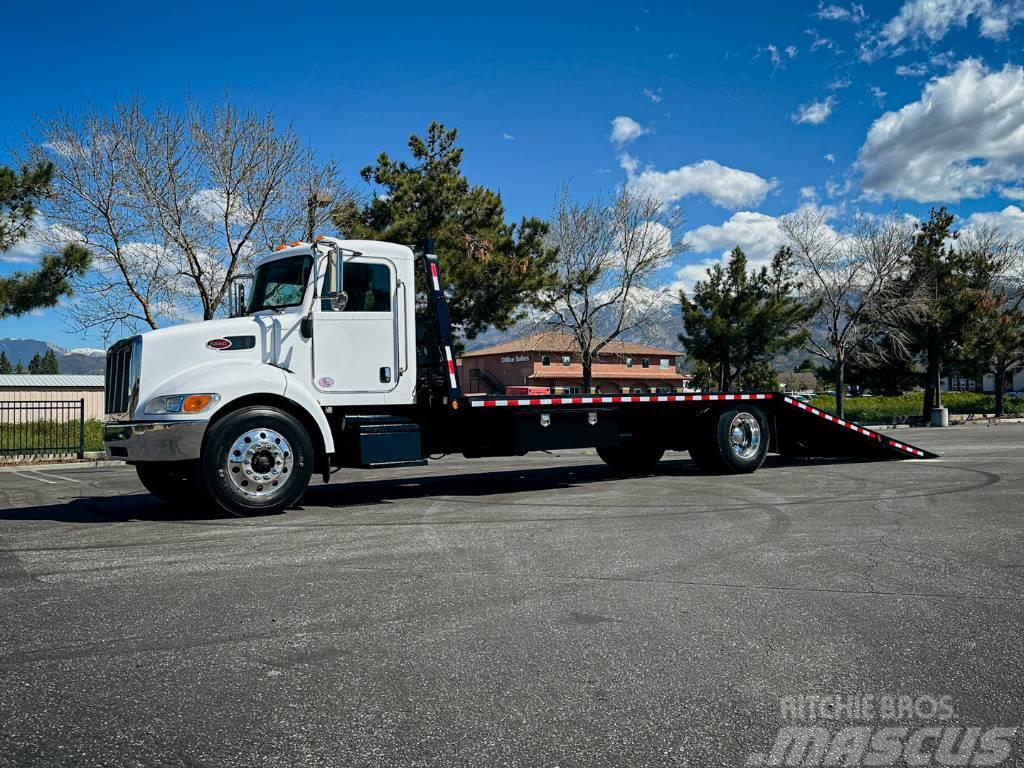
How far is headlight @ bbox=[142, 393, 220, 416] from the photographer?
27.6 ft

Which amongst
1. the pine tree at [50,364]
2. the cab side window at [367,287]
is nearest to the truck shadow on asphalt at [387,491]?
the cab side window at [367,287]

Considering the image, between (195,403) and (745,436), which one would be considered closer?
(195,403)

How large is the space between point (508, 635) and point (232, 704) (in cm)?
146

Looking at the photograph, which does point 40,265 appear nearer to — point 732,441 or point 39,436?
point 39,436

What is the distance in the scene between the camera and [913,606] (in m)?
5.00

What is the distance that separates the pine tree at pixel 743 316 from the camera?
42531mm

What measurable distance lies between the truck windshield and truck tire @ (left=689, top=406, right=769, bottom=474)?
6.25 m

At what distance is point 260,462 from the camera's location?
868 cm

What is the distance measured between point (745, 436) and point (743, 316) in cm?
3194

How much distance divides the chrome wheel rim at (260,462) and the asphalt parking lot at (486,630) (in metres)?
0.37

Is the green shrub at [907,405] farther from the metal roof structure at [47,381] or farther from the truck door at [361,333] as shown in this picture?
the metal roof structure at [47,381]

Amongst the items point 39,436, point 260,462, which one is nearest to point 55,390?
point 39,436

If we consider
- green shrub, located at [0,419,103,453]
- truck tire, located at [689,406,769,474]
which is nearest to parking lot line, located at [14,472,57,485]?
green shrub, located at [0,419,103,453]

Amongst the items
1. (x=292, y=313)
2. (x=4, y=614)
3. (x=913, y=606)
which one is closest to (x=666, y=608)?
(x=913, y=606)
